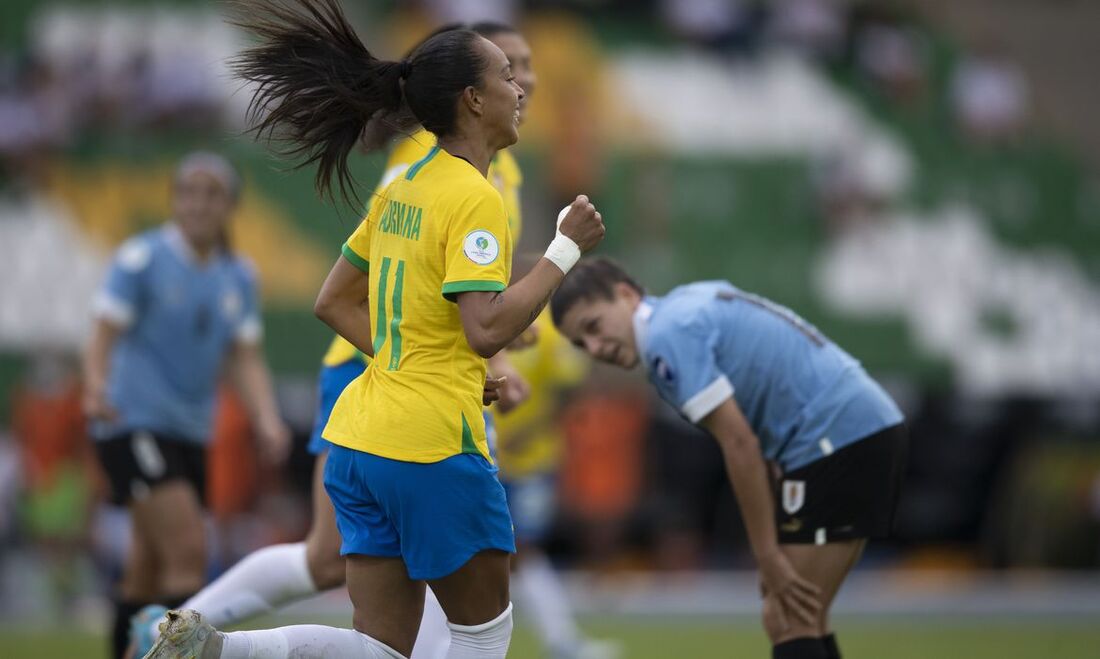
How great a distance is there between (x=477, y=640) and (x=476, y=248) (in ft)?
3.69

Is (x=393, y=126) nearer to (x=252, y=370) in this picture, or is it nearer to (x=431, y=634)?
(x=431, y=634)

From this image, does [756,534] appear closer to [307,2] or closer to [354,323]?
[354,323]

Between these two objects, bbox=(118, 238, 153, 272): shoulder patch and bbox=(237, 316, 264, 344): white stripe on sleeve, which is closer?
bbox=(118, 238, 153, 272): shoulder patch

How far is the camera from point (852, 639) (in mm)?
10039

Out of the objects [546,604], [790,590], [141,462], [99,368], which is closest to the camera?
[790,590]

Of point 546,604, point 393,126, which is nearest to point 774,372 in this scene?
point 393,126

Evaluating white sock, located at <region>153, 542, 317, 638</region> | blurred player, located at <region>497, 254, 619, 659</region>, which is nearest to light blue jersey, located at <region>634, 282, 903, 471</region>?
white sock, located at <region>153, 542, 317, 638</region>

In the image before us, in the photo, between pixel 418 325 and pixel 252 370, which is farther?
pixel 252 370

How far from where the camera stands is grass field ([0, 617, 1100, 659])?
29.8 ft

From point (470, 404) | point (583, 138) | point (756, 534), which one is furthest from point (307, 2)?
point (583, 138)

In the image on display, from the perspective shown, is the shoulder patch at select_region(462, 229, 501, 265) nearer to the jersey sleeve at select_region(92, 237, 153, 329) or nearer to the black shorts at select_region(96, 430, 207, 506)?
the black shorts at select_region(96, 430, 207, 506)

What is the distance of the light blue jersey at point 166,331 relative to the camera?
279 inches

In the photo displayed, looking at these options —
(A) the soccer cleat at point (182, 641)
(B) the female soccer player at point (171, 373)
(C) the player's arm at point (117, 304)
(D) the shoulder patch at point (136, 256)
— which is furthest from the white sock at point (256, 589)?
(D) the shoulder patch at point (136, 256)

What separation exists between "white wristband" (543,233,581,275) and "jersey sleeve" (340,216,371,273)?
0.62 metres
